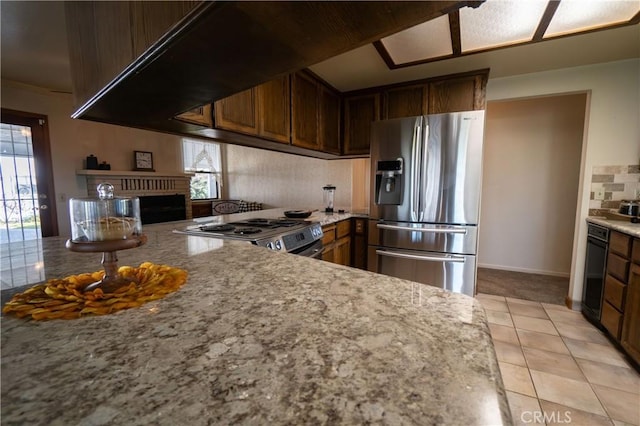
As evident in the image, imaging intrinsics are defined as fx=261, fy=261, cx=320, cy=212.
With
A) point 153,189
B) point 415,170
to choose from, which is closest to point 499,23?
point 415,170

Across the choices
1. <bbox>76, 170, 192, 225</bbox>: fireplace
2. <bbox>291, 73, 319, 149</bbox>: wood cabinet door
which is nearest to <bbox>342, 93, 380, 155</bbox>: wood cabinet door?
<bbox>291, 73, 319, 149</bbox>: wood cabinet door

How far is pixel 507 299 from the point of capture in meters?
2.71

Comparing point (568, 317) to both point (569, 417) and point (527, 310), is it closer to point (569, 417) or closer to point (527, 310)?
point (527, 310)

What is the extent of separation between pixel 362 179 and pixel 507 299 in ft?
6.68

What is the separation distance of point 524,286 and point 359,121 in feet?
8.87

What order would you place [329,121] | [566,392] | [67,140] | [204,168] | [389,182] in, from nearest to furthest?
[566,392], [389,182], [329,121], [67,140], [204,168]

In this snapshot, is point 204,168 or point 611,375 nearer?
point 611,375

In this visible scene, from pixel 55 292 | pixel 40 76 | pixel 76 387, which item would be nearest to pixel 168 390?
pixel 76 387

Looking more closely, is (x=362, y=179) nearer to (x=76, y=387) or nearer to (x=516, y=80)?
(x=516, y=80)

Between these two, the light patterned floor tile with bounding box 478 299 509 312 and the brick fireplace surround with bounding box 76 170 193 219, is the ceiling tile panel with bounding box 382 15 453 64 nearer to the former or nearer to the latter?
the light patterned floor tile with bounding box 478 299 509 312

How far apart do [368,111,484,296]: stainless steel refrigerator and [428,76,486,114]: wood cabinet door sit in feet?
1.17

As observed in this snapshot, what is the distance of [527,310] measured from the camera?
8.16 feet

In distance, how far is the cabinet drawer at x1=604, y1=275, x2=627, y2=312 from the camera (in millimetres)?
1823

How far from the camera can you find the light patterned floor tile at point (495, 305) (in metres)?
2.51
